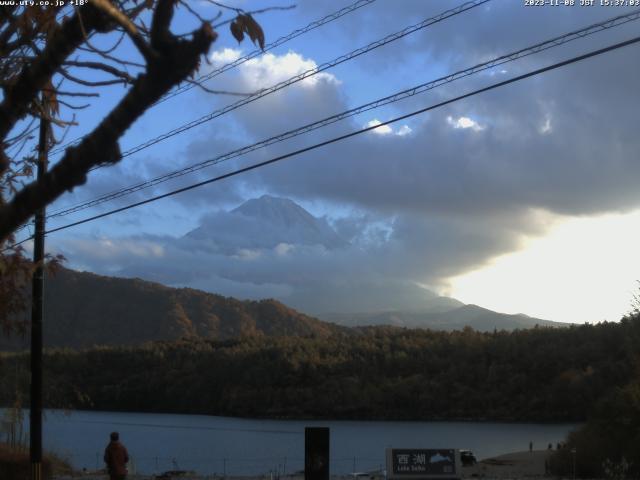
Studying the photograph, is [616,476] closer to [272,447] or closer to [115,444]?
Answer: [115,444]

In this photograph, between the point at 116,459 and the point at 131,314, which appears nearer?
the point at 116,459

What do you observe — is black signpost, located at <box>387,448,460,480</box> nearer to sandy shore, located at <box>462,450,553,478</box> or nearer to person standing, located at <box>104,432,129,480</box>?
person standing, located at <box>104,432,129,480</box>

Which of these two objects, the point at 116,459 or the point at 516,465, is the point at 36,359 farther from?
the point at 516,465

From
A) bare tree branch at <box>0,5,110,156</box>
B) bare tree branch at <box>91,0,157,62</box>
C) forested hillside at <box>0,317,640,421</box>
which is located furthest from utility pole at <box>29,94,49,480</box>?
forested hillside at <box>0,317,640,421</box>

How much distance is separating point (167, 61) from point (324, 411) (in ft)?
337

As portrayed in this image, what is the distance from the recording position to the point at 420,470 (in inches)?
709

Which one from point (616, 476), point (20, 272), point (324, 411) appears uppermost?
point (20, 272)

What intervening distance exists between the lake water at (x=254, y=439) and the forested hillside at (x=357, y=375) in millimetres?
4841

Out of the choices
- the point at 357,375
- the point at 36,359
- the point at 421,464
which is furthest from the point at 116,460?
the point at 357,375

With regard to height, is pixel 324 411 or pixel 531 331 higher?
pixel 531 331

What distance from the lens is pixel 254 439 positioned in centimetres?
7631

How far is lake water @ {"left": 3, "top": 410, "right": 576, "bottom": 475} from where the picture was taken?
5381 centimetres

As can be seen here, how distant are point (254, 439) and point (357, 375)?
37.1 metres

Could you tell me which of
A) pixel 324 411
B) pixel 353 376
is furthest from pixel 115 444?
pixel 353 376
